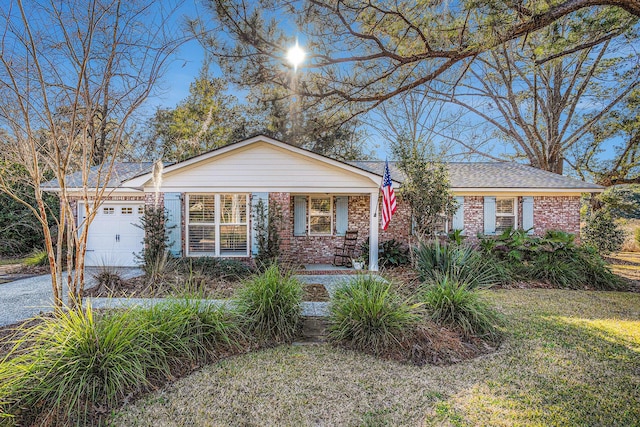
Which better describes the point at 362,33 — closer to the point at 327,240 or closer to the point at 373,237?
the point at 373,237

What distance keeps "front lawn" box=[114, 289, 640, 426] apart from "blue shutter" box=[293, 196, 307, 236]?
24.4 feet

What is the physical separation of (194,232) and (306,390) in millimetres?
7849

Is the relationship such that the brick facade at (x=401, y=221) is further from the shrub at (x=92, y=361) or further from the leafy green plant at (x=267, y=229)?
the shrub at (x=92, y=361)

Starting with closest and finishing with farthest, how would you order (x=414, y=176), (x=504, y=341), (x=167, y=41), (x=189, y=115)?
(x=167, y=41), (x=504, y=341), (x=414, y=176), (x=189, y=115)

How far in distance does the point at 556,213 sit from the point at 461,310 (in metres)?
10.5

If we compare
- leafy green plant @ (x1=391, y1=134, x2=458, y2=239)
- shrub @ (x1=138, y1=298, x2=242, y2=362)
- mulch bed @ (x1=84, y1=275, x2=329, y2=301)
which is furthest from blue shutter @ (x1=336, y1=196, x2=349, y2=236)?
shrub @ (x1=138, y1=298, x2=242, y2=362)

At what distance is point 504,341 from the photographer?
4.82m

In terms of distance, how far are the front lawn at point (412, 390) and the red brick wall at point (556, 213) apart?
336 inches

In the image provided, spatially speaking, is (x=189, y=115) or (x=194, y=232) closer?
(x=194, y=232)

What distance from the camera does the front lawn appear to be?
2.99m

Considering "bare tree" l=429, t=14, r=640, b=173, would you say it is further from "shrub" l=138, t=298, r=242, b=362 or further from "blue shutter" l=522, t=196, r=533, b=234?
"shrub" l=138, t=298, r=242, b=362

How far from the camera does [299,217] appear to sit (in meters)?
11.9

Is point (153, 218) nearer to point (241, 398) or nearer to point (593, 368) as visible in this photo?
point (241, 398)

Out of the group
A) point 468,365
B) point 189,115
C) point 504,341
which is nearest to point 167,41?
point 468,365
